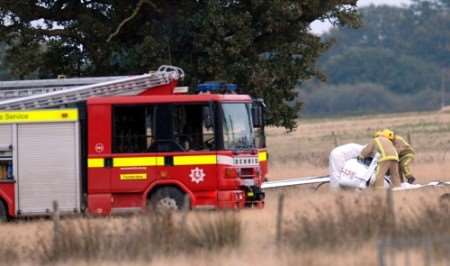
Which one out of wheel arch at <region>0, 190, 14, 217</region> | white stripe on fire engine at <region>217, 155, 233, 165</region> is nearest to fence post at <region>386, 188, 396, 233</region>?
white stripe on fire engine at <region>217, 155, 233, 165</region>

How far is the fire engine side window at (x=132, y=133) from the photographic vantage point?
849 inches

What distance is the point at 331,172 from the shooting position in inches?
1045

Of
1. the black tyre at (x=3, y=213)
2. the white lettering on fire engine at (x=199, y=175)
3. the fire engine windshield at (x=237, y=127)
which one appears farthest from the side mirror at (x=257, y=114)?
the black tyre at (x=3, y=213)

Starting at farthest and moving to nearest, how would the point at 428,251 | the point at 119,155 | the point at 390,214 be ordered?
the point at 119,155
the point at 390,214
the point at 428,251

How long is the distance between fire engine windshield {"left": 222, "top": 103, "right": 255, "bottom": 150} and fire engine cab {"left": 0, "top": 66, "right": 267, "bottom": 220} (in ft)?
0.08

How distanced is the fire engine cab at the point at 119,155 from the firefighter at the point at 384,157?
4377mm

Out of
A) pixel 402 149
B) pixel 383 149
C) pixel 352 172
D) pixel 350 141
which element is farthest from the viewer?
pixel 350 141

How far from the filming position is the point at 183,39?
31766 mm

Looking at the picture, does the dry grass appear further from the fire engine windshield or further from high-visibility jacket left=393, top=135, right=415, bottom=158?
the fire engine windshield

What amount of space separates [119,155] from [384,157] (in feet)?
20.8

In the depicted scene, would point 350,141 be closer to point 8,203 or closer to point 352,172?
point 352,172

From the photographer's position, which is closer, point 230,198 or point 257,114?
point 230,198

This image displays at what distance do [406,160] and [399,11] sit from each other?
367 ft

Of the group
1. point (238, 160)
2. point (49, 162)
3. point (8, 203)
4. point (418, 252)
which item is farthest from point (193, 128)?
point (418, 252)
